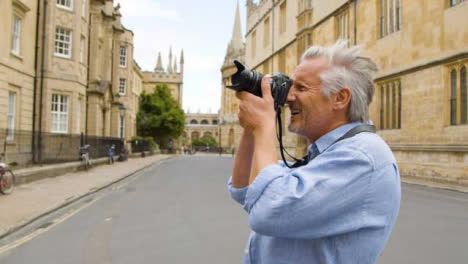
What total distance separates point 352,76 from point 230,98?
246ft

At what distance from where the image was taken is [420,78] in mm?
17344

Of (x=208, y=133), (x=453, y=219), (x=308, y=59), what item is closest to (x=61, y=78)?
(x=453, y=219)

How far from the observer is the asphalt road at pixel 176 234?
505 cm

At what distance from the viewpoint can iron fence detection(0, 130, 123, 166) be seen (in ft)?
47.1

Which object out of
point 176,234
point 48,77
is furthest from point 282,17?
point 176,234

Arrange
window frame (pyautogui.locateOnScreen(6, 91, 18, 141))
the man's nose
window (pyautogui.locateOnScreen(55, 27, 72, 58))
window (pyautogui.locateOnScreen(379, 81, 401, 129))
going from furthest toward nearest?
window (pyautogui.locateOnScreen(55, 27, 72, 58)) → window (pyautogui.locateOnScreen(379, 81, 401, 129)) → window frame (pyautogui.locateOnScreen(6, 91, 18, 141)) → the man's nose

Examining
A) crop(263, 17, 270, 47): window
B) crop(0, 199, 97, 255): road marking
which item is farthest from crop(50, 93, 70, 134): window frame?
crop(263, 17, 270, 47): window

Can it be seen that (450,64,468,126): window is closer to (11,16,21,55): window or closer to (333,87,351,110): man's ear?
(333,87,351,110): man's ear

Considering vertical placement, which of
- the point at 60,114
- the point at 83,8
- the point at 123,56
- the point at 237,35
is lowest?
the point at 60,114

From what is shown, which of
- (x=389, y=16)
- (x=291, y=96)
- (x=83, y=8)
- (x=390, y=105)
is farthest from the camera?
(x=83, y=8)

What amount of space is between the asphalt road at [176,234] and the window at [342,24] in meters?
16.6

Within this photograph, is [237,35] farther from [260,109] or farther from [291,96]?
[260,109]

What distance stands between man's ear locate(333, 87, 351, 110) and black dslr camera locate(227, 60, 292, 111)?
0.18 m

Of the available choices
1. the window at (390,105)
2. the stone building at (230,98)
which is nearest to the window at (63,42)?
the window at (390,105)
